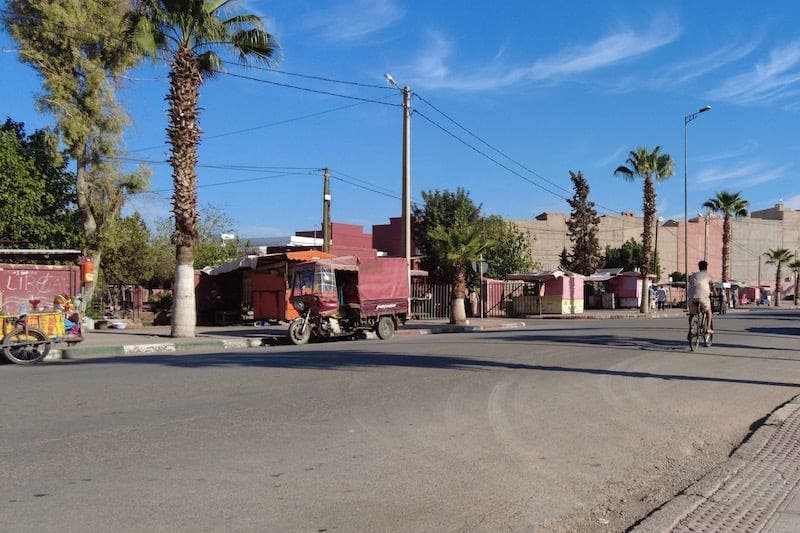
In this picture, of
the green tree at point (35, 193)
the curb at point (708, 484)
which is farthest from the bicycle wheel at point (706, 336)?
the green tree at point (35, 193)

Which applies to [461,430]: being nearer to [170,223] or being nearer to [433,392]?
[433,392]

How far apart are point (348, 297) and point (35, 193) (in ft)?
38.1

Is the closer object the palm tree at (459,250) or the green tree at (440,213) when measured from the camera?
the palm tree at (459,250)

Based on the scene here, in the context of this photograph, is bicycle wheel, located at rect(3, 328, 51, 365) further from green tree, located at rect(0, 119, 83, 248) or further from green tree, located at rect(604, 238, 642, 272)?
green tree, located at rect(604, 238, 642, 272)

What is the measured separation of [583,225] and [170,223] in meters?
31.1

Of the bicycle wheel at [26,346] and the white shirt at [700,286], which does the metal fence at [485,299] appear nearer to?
the white shirt at [700,286]

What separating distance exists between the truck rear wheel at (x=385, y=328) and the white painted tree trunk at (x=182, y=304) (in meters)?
Result: 5.30

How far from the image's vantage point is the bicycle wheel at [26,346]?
45.9ft

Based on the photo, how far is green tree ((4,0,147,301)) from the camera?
78.9 ft

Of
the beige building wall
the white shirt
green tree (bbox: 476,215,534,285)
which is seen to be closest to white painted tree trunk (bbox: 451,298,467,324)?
the white shirt

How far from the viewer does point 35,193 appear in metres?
23.4

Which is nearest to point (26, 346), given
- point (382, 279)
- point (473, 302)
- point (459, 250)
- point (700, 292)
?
point (382, 279)

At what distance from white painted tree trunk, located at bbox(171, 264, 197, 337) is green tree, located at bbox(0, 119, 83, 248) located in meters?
7.54

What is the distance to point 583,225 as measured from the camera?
5306cm
